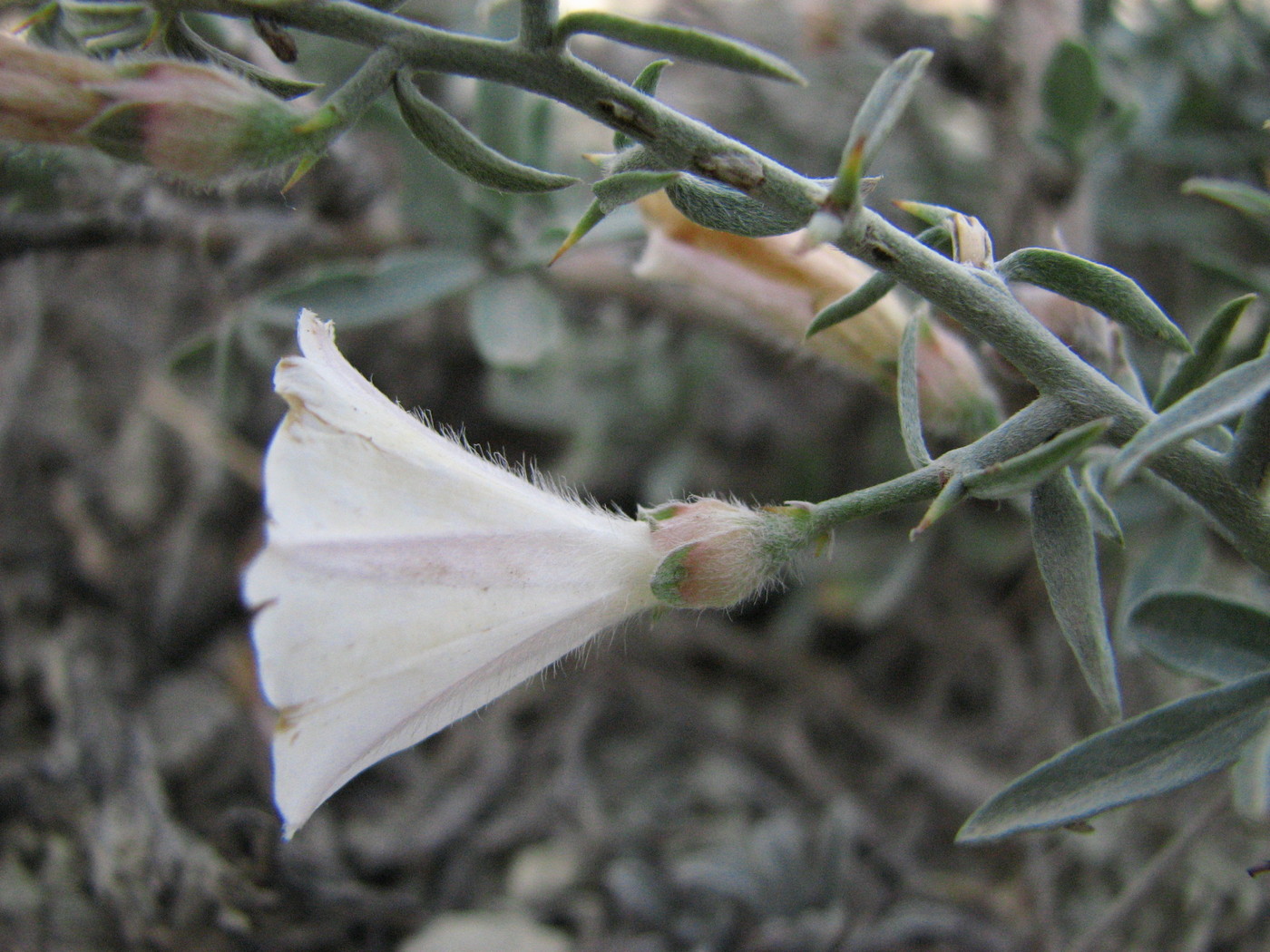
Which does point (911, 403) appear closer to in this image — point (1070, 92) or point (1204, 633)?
point (1204, 633)

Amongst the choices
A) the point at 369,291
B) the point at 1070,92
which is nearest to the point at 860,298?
the point at 1070,92

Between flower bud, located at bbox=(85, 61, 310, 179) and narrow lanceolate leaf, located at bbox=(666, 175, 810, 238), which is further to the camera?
narrow lanceolate leaf, located at bbox=(666, 175, 810, 238)

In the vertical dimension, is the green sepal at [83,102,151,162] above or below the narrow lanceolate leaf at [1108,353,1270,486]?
below

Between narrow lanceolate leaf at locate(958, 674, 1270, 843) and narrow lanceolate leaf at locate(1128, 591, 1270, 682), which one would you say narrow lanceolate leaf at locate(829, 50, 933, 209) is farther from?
narrow lanceolate leaf at locate(1128, 591, 1270, 682)

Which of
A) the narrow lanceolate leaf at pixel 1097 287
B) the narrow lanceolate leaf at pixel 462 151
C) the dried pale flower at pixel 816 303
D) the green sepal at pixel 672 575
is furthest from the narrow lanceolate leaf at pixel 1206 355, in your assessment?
the narrow lanceolate leaf at pixel 462 151

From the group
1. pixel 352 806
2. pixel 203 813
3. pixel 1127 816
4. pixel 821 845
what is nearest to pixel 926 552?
pixel 1127 816

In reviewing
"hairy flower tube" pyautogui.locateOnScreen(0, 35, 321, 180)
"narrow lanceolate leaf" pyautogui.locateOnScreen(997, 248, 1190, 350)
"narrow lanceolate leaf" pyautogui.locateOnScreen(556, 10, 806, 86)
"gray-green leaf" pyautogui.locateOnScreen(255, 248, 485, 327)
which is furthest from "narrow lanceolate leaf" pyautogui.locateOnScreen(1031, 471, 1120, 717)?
"gray-green leaf" pyautogui.locateOnScreen(255, 248, 485, 327)

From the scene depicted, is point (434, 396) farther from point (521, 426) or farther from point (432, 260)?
point (432, 260)

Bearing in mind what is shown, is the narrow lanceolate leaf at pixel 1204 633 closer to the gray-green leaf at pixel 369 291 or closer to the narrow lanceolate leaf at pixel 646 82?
the narrow lanceolate leaf at pixel 646 82
